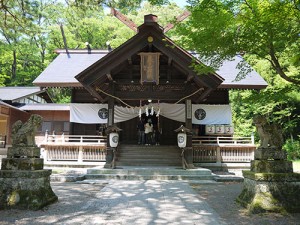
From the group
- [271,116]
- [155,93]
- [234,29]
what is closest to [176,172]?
[155,93]

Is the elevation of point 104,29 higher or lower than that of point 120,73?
higher

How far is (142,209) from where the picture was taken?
5.87 meters

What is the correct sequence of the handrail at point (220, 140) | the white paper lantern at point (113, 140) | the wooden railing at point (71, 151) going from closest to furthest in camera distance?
the white paper lantern at point (113, 140)
the handrail at point (220, 140)
the wooden railing at point (71, 151)

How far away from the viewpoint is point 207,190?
27.8 ft

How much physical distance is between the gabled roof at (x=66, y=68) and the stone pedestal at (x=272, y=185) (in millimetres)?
11349

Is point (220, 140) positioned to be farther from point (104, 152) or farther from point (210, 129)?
point (104, 152)

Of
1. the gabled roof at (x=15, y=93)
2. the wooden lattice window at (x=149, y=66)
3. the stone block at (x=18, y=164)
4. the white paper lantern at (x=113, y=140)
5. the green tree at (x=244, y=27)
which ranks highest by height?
the gabled roof at (x=15, y=93)

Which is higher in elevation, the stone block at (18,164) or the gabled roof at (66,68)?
the gabled roof at (66,68)

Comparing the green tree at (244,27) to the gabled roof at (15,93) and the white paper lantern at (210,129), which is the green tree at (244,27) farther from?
the gabled roof at (15,93)

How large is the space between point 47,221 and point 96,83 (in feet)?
27.1

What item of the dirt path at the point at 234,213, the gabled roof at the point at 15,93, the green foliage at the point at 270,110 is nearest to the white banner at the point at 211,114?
the green foliage at the point at 270,110

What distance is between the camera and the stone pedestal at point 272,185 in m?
5.45

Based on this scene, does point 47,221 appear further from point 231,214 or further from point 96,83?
point 96,83

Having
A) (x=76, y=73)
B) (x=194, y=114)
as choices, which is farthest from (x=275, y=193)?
(x=76, y=73)
